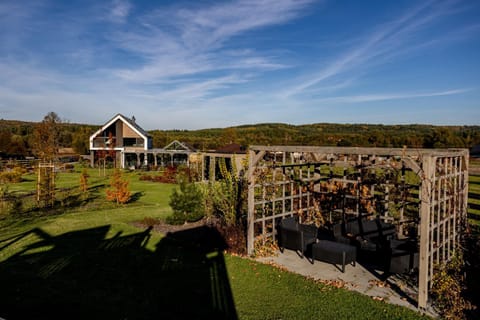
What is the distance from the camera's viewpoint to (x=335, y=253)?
20.2 ft

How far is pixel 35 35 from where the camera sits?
1495 cm

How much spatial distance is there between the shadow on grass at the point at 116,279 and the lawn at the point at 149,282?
0.01 metres

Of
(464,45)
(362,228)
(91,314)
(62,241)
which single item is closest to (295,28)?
(464,45)

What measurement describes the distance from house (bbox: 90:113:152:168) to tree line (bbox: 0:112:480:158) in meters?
3.89

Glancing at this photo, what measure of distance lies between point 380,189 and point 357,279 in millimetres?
3723

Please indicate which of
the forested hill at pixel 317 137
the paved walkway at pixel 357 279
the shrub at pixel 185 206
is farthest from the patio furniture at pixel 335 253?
the forested hill at pixel 317 137

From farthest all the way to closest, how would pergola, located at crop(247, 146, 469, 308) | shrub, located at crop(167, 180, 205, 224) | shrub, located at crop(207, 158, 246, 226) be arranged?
shrub, located at crop(167, 180, 205, 224), shrub, located at crop(207, 158, 246, 226), pergola, located at crop(247, 146, 469, 308)

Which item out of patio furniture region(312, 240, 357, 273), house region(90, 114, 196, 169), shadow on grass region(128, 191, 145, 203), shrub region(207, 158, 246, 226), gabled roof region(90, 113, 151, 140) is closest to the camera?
patio furniture region(312, 240, 357, 273)

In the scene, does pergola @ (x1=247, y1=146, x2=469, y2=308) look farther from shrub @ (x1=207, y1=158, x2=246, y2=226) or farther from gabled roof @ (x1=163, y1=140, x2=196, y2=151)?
gabled roof @ (x1=163, y1=140, x2=196, y2=151)

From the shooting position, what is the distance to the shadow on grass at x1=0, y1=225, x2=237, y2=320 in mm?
4703

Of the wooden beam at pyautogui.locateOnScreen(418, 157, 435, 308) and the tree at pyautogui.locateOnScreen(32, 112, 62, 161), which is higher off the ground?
the tree at pyautogui.locateOnScreen(32, 112, 62, 161)

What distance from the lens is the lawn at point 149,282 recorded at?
4672 millimetres

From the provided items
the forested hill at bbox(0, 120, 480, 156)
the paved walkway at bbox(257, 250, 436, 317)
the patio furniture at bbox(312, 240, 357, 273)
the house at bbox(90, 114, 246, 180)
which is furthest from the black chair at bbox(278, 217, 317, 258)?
the house at bbox(90, 114, 246, 180)

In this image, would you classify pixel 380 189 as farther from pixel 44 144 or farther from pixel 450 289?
pixel 44 144
